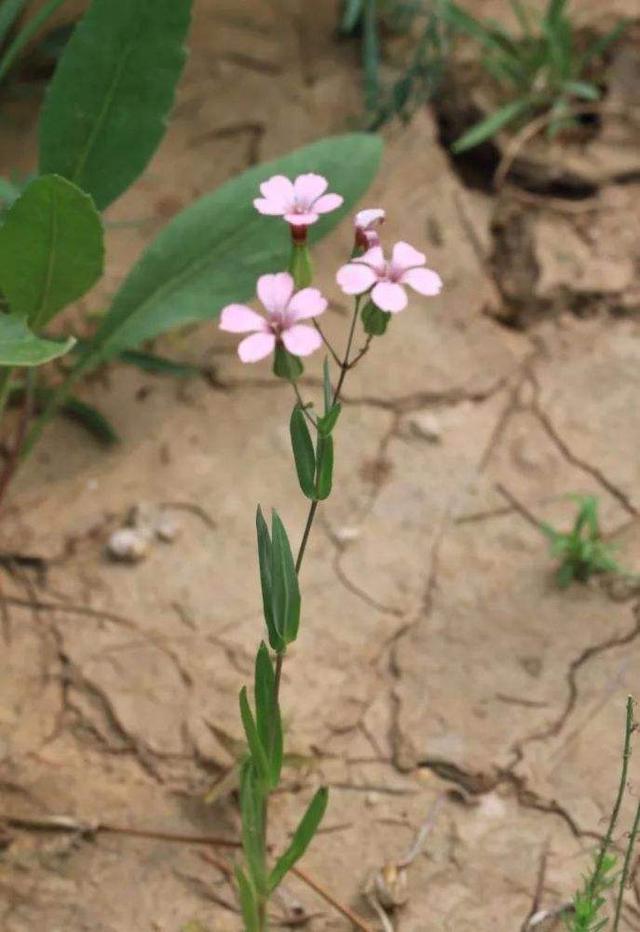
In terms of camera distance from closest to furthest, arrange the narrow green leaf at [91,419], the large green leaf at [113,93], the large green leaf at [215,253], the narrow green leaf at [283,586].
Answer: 1. the narrow green leaf at [283,586]
2. the large green leaf at [113,93]
3. the large green leaf at [215,253]
4. the narrow green leaf at [91,419]

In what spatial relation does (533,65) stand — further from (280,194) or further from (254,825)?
(254,825)

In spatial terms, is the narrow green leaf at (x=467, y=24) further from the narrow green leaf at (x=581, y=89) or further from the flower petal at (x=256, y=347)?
the flower petal at (x=256, y=347)

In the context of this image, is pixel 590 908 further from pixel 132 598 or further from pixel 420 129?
pixel 420 129

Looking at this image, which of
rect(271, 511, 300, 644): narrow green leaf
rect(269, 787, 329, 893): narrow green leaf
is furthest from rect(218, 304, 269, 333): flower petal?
rect(269, 787, 329, 893): narrow green leaf

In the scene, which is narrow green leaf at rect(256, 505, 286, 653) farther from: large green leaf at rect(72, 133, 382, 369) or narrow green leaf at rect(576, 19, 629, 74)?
narrow green leaf at rect(576, 19, 629, 74)

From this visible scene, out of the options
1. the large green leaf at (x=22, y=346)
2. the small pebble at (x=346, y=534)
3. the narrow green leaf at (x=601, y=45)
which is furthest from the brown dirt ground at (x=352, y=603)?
the large green leaf at (x=22, y=346)

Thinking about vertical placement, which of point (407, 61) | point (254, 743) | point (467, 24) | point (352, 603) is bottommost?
point (352, 603)

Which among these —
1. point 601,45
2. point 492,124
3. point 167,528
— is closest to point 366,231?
point 167,528
